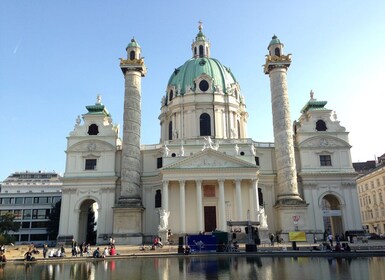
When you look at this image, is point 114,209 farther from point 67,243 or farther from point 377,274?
point 377,274

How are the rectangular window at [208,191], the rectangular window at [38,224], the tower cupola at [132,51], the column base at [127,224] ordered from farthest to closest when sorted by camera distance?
1. the rectangular window at [38,224]
2. the tower cupola at [132,51]
3. the rectangular window at [208,191]
4. the column base at [127,224]

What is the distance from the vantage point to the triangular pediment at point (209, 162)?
43688 mm

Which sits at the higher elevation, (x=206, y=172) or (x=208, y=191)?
(x=206, y=172)

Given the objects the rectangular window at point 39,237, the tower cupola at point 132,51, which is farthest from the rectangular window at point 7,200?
the tower cupola at point 132,51

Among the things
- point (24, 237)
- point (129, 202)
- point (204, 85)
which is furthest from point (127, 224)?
point (24, 237)

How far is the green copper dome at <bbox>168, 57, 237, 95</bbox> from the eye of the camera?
56688mm

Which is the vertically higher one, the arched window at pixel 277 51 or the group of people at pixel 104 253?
the arched window at pixel 277 51

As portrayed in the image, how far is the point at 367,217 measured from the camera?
225 feet

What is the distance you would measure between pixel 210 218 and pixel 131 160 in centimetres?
1229

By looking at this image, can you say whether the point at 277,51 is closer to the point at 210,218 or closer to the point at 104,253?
the point at 210,218

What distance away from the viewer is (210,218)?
45.0 m

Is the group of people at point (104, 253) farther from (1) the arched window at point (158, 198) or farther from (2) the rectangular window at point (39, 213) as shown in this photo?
(2) the rectangular window at point (39, 213)

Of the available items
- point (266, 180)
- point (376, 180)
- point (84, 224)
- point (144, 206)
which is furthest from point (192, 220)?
point (376, 180)

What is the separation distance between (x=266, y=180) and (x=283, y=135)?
21.9ft
